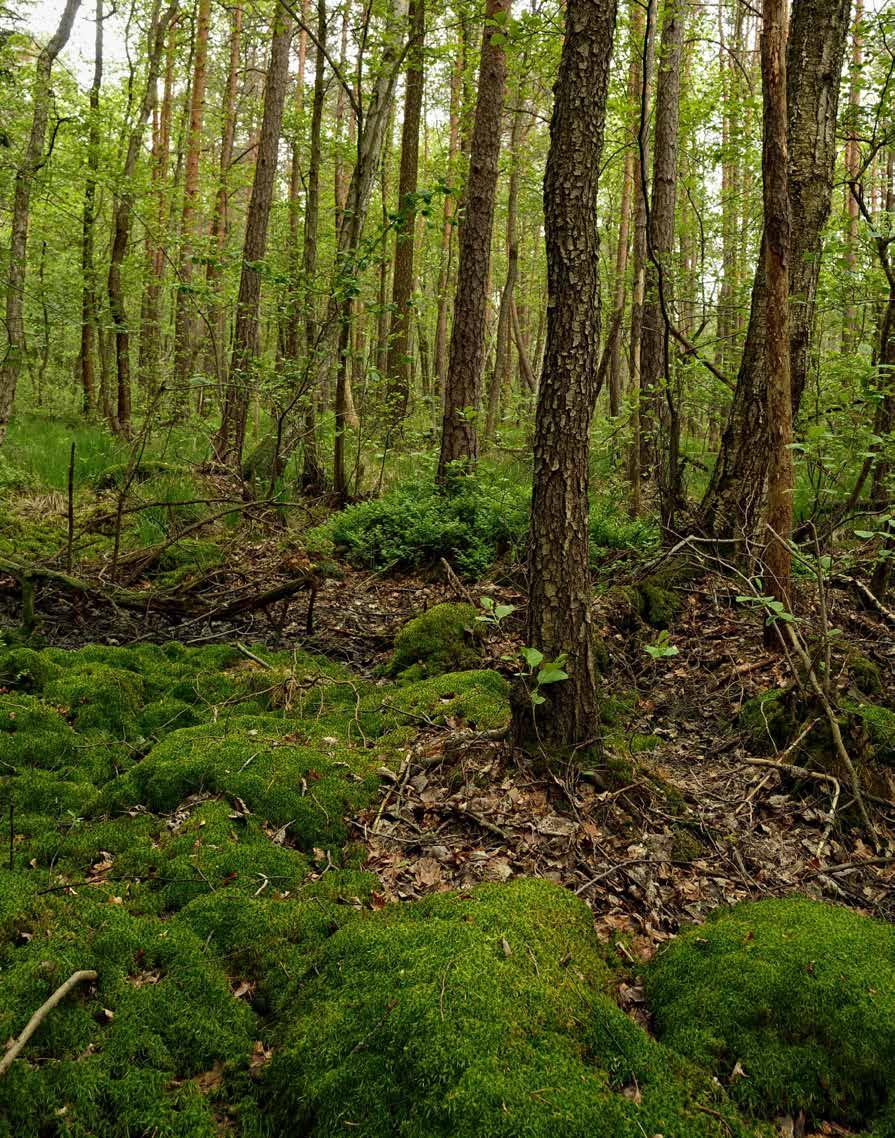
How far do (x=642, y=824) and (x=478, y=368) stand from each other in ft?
21.1

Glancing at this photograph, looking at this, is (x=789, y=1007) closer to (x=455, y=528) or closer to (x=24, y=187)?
(x=455, y=528)

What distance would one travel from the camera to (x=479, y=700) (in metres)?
4.49

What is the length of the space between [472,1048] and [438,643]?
11.8 feet

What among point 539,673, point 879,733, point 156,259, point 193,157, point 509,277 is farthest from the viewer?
point 156,259

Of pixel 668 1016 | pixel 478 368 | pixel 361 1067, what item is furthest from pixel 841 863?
pixel 478 368

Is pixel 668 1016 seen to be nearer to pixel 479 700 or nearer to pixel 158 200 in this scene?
pixel 479 700

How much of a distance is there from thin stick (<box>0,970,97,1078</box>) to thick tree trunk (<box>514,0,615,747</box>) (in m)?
2.12

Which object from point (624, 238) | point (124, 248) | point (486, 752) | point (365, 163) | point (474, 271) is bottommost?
A: point (486, 752)

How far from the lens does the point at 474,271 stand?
841 centimetres

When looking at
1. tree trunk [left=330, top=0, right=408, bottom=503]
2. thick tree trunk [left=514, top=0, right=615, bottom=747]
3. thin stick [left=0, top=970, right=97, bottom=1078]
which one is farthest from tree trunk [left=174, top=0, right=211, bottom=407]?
thin stick [left=0, top=970, right=97, bottom=1078]

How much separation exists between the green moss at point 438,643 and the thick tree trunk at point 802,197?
234 centimetres

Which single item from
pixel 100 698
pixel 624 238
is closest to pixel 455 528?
pixel 100 698

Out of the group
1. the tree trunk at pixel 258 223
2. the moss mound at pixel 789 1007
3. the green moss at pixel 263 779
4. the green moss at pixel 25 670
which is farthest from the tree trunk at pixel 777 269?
the tree trunk at pixel 258 223

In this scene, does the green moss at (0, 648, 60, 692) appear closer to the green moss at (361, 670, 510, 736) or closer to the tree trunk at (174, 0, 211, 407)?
the green moss at (361, 670, 510, 736)
